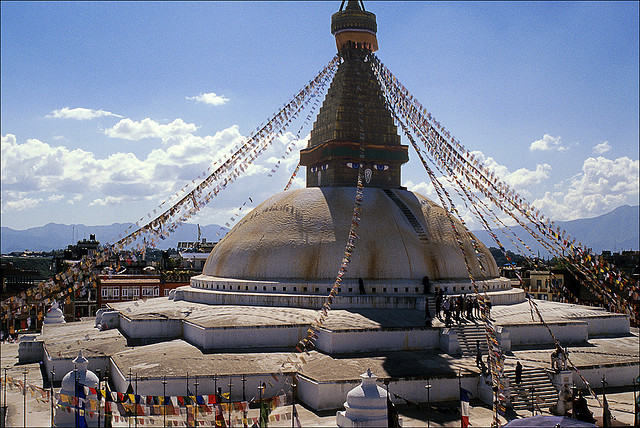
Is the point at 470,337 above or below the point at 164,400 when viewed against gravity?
above

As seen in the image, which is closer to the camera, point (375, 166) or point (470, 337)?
point (470, 337)

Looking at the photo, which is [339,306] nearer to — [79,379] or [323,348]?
[323,348]

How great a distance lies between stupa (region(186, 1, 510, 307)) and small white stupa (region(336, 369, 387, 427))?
714cm

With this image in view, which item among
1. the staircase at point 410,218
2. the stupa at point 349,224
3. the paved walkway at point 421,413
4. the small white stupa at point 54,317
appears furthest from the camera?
the small white stupa at point 54,317

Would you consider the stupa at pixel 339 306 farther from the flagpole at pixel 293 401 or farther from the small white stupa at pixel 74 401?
the small white stupa at pixel 74 401

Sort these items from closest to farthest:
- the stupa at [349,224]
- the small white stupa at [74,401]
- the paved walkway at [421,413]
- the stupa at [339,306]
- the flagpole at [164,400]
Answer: the small white stupa at [74,401] → the flagpole at [164,400] → the paved walkway at [421,413] → the stupa at [339,306] → the stupa at [349,224]

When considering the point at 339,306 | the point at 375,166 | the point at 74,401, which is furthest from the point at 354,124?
the point at 74,401

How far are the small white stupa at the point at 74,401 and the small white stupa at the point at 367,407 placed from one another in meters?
5.05

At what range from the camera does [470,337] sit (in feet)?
53.9

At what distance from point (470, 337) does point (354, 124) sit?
1010 centimetres

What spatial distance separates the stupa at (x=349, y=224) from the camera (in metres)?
19.5

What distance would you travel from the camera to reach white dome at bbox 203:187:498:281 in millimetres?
19578

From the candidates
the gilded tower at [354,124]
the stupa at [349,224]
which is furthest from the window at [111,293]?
the gilded tower at [354,124]

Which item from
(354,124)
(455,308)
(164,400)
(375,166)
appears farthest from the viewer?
(375,166)
